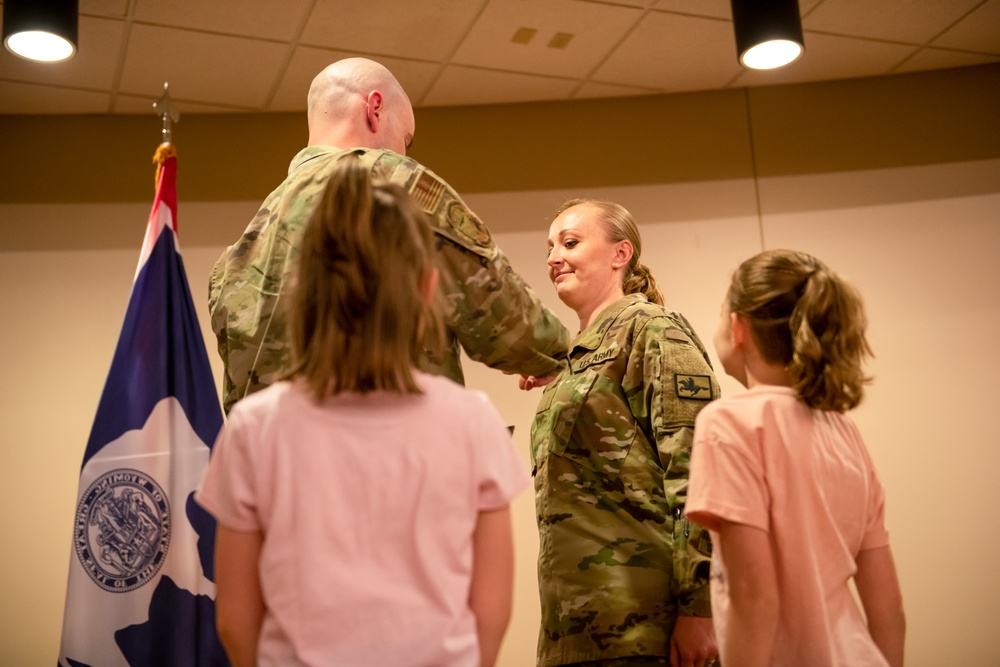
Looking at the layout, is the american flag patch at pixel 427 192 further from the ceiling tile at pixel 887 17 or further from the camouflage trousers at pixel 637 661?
the ceiling tile at pixel 887 17

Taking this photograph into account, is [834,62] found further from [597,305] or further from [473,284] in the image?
[473,284]

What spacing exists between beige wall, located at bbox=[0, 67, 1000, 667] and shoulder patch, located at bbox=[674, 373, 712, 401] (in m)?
2.34

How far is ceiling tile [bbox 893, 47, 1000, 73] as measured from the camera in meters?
4.31

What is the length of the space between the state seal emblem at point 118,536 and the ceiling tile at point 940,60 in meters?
3.94

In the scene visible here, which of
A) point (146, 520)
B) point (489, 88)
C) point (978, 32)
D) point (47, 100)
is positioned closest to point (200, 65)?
point (47, 100)

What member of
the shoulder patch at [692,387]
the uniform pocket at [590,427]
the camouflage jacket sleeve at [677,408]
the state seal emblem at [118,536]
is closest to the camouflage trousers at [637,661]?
the camouflage jacket sleeve at [677,408]

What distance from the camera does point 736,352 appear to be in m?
1.57

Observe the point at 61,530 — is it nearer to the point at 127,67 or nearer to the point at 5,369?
the point at 5,369

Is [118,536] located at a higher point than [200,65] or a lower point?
lower

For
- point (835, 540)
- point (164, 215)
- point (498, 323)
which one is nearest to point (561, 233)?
point (498, 323)

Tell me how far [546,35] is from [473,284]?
2500 mm

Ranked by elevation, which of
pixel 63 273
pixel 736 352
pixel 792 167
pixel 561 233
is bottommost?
pixel 736 352

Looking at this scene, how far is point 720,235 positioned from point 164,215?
293cm

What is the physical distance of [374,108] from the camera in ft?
6.18
